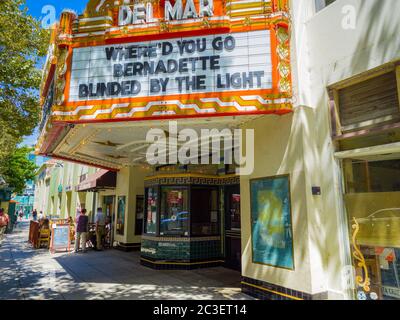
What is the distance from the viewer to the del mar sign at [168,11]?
6.12 m

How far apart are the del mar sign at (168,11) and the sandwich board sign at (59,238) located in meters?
9.88

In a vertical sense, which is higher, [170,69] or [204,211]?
[170,69]

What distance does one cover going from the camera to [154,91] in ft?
19.2

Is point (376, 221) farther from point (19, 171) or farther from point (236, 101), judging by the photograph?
point (19, 171)

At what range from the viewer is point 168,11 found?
620cm

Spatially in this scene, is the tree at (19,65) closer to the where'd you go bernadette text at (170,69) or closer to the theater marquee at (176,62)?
the theater marquee at (176,62)

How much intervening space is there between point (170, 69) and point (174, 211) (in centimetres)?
508

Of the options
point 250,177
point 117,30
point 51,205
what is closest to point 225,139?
point 250,177

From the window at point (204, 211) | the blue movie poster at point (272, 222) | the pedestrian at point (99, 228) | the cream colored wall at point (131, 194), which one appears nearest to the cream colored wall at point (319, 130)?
the blue movie poster at point (272, 222)

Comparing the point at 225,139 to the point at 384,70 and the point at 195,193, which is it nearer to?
the point at 195,193

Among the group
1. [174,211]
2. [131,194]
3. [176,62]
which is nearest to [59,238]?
[131,194]

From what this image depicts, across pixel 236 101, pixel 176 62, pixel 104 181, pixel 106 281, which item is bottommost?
pixel 106 281

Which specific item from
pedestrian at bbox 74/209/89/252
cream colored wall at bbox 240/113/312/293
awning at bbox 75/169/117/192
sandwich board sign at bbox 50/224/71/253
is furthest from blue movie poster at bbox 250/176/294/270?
sandwich board sign at bbox 50/224/71/253

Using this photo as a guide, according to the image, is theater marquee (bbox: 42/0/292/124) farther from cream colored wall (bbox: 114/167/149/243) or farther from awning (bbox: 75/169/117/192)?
awning (bbox: 75/169/117/192)
